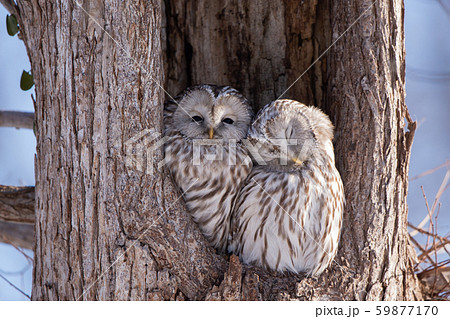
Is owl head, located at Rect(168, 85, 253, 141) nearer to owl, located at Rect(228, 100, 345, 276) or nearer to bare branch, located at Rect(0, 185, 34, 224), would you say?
owl, located at Rect(228, 100, 345, 276)

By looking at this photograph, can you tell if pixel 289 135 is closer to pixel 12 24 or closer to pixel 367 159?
pixel 367 159

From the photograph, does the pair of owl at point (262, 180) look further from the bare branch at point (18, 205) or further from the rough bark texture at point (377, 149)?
the bare branch at point (18, 205)

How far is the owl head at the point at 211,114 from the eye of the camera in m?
2.85

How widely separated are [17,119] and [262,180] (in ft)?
6.33

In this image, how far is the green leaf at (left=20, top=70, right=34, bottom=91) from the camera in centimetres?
312

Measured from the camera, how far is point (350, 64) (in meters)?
2.99

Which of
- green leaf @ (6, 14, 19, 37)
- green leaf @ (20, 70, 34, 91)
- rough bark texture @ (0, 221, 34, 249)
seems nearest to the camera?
green leaf @ (6, 14, 19, 37)

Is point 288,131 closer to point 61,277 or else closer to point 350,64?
point 350,64

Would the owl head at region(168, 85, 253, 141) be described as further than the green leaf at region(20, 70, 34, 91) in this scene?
No

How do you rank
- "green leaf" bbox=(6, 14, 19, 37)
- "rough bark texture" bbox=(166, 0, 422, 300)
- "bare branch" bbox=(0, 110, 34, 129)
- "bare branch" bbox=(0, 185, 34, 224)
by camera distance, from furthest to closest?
"bare branch" bbox=(0, 110, 34, 129)
"bare branch" bbox=(0, 185, 34, 224)
"green leaf" bbox=(6, 14, 19, 37)
"rough bark texture" bbox=(166, 0, 422, 300)

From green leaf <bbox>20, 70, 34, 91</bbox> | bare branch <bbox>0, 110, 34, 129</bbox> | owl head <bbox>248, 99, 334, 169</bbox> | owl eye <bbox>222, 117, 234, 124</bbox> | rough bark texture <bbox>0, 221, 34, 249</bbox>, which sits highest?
green leaf <bbox>20, 70, 34, 91</bbox>

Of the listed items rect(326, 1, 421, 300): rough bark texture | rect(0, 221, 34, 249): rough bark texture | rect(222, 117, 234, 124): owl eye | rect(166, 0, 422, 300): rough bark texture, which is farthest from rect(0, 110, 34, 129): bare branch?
rect(326, 1, 421, 300): rough bark texture

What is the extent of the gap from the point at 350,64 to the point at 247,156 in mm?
790

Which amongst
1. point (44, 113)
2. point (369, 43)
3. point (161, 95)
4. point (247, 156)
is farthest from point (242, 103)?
point (44, 113)
